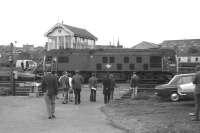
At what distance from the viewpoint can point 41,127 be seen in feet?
31.4

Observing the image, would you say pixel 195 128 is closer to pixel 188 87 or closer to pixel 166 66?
pixel 188 87

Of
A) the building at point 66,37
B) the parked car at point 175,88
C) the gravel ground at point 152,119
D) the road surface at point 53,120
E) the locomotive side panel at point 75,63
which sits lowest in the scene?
the road surface at point 53,120

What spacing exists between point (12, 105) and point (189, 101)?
798cm

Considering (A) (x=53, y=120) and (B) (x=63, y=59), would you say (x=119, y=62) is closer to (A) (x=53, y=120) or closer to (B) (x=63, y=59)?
(B) (x=63, y=59)

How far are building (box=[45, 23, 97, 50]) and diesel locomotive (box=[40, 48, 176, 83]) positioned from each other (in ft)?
34.2

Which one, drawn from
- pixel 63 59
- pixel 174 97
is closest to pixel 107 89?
pixel 174 97

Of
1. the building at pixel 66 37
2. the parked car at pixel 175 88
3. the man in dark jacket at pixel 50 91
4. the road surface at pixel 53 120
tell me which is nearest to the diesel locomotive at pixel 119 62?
the building at pixel 66 37

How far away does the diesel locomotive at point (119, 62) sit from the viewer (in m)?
32.0

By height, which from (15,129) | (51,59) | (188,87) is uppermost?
(51,59)

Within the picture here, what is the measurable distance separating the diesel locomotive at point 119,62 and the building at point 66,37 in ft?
34.2

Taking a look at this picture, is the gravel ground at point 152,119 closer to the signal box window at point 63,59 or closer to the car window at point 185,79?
the car window at point 185,79

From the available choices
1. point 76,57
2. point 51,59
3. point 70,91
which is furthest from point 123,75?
point 70,91

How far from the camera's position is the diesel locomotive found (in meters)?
32.0

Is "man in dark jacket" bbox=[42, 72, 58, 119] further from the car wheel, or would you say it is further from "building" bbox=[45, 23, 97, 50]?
"building" bbox=[45, 23, 97, 50]
